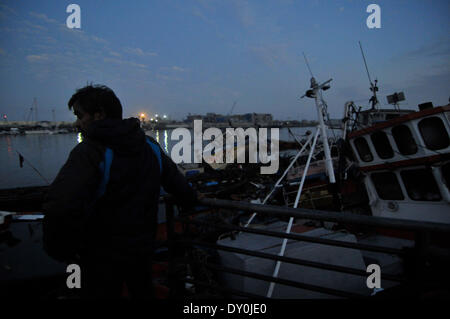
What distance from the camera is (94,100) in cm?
184

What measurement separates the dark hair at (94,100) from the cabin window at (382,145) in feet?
29.1

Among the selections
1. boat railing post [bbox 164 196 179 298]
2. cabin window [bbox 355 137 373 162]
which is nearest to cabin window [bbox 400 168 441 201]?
cabin window [bbox 355 137 373 162]

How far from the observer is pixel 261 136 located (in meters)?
24.2

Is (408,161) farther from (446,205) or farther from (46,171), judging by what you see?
(46,171)

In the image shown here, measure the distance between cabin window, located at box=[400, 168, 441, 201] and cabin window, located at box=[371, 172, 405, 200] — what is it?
322 millimetres

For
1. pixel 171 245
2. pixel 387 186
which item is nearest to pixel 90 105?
pixel 171 245

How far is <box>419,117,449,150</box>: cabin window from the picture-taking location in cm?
645

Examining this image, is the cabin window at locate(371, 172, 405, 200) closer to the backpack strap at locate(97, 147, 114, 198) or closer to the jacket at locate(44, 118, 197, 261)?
the jacket at locate(44, 118, 197, 261)

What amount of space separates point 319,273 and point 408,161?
5708 mm

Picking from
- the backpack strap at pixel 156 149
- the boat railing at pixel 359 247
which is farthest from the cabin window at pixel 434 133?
the backpack strap at pixel 156 149

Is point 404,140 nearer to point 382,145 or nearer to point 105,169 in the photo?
point 382,145

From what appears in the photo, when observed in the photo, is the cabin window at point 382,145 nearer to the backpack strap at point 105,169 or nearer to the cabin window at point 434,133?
the cabin window at point 434,133

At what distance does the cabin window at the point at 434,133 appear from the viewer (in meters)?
6.45
